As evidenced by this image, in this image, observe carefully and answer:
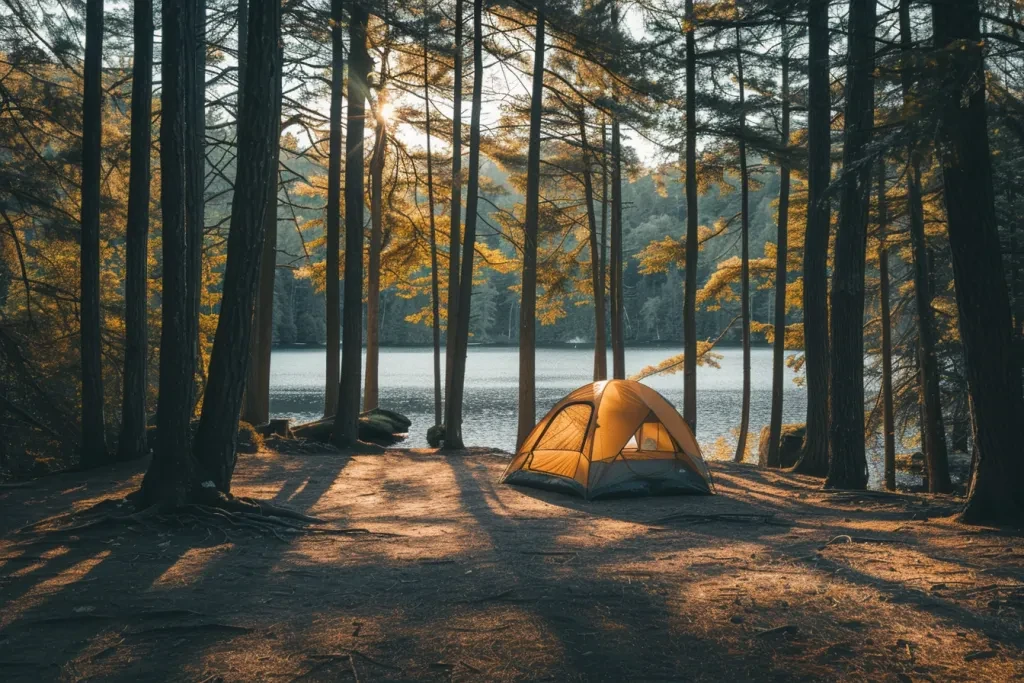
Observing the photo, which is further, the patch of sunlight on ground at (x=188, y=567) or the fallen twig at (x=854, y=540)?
the fallen twig at (x=854, y=540)

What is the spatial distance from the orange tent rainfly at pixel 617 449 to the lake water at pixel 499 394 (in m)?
10.4

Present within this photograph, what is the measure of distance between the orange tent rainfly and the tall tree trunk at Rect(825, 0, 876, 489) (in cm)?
176

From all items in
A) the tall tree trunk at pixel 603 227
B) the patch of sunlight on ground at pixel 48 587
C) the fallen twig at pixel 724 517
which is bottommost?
the fallen twig at pixel 724 517

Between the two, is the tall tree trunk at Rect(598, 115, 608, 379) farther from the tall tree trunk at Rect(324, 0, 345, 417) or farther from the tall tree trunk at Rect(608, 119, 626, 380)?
the tall tree trunk at Rect(324, 0, 345, 417)

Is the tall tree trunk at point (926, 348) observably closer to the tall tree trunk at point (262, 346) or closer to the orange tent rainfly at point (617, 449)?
the orange tent rainfly at point (617, 449)

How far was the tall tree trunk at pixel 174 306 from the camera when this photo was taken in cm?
705

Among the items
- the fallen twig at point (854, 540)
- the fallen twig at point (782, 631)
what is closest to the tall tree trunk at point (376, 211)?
the fallen twig at point (854, 540)

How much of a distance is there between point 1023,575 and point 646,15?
11.9m

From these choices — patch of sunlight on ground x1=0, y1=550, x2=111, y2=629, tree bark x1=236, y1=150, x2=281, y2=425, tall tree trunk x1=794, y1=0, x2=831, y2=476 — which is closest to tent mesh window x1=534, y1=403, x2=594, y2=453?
tall tree trunk x1=794, y1=0, x2=831, y2=476

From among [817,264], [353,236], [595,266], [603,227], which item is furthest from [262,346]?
[817,264]

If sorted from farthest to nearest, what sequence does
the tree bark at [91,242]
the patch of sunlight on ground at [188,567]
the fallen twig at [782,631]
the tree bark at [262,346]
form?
the tree bark at [262,346] → the tree bark at [91,242] → the patch of sunlight on ground at [188,567] → the fallen twig at [782,631]

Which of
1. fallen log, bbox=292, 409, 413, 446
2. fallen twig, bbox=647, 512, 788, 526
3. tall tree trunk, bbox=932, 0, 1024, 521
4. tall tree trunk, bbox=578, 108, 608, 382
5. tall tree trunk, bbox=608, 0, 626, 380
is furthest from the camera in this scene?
tall tree trunk, bbox=578, 108, 608, 382

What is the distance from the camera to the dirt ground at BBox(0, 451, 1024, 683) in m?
3.90

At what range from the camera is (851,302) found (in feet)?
32.5
